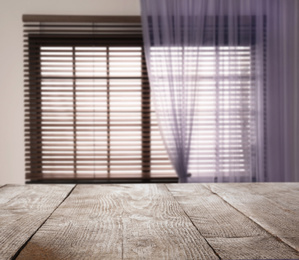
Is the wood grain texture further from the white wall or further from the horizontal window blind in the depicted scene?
the white wall

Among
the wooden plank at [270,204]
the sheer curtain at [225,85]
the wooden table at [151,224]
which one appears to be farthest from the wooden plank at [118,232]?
the sheer curtain at [225,85]

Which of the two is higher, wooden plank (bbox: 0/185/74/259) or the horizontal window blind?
the horizontal window blind

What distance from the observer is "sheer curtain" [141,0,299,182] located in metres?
2.76

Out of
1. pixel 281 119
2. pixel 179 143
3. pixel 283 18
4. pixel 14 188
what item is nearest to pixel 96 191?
pixel 14 188

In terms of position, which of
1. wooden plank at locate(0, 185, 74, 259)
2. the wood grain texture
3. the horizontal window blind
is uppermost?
the horizontal window blind

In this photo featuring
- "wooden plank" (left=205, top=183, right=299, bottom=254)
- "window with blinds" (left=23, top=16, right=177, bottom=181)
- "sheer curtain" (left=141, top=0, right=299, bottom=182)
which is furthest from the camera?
"window with blinds" (left=23, top=16, right=177, bottom=181)

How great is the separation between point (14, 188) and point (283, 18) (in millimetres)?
2485

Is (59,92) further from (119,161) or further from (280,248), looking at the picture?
(280,248)

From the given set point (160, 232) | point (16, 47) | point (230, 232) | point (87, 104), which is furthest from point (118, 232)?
point (16, 47)

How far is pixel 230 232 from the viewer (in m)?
0.64

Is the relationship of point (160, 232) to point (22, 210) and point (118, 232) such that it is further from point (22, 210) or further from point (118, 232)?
point (22, 210)

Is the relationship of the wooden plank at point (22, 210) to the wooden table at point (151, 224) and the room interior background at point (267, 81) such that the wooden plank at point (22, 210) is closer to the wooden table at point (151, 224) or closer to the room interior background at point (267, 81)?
the wooden table at point (151, 224)

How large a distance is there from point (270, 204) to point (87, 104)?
2.24 meters

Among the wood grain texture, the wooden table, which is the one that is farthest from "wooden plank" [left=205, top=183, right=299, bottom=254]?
the wood grain texture
